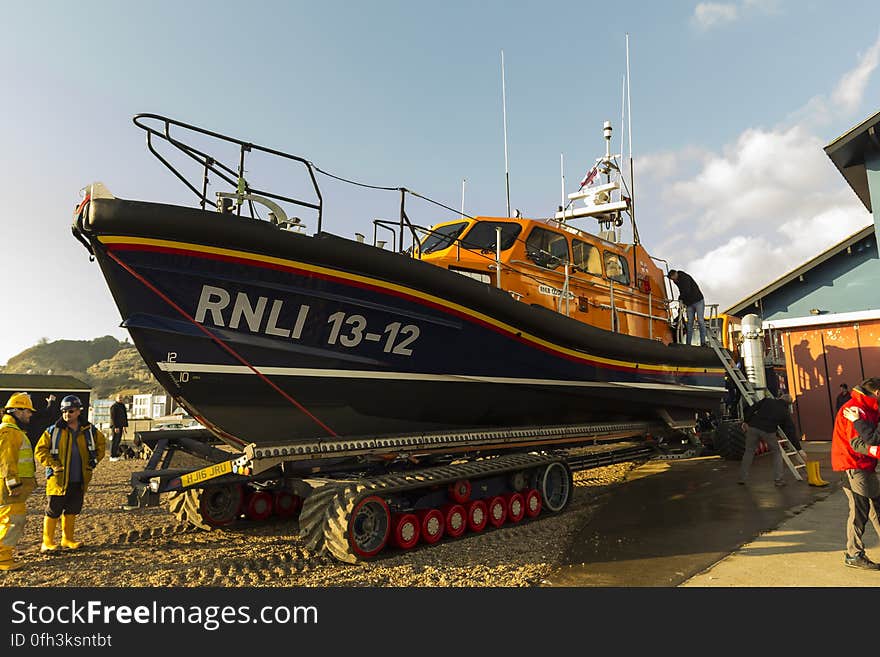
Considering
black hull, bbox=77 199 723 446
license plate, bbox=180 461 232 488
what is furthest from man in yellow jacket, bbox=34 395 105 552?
black hull, bbox=77 199 723 446

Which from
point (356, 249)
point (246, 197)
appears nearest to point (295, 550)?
point (356, 249)

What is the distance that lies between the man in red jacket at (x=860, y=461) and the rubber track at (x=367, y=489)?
2618mm

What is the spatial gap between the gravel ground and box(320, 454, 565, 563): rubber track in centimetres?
20

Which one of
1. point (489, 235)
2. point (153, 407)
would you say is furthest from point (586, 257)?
point (153, 407)

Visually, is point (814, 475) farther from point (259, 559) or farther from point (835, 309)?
point (835, 309)

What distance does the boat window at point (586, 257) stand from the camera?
668 centimetres

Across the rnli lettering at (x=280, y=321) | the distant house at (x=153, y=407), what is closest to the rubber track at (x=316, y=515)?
the rnli lettering at (x=280, y=321)

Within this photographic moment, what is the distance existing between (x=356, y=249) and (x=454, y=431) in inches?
78.0

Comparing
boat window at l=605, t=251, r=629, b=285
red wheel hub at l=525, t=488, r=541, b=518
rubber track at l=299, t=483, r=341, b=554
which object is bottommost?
red wheel hub at l=525, t=488, r=541, b=518

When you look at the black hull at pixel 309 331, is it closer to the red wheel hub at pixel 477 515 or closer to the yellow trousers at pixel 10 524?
the red wheel hub at pixel 477 515

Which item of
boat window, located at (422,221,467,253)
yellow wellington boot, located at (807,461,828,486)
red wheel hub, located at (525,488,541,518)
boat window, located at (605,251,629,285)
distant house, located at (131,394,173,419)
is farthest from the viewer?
distant house, located at (131,394,173,419)

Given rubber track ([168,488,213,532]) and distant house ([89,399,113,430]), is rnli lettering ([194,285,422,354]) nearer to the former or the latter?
rubber track ([168,488,213,532])

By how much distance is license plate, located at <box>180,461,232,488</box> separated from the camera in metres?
4.12

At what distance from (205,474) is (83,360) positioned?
96.4 m
